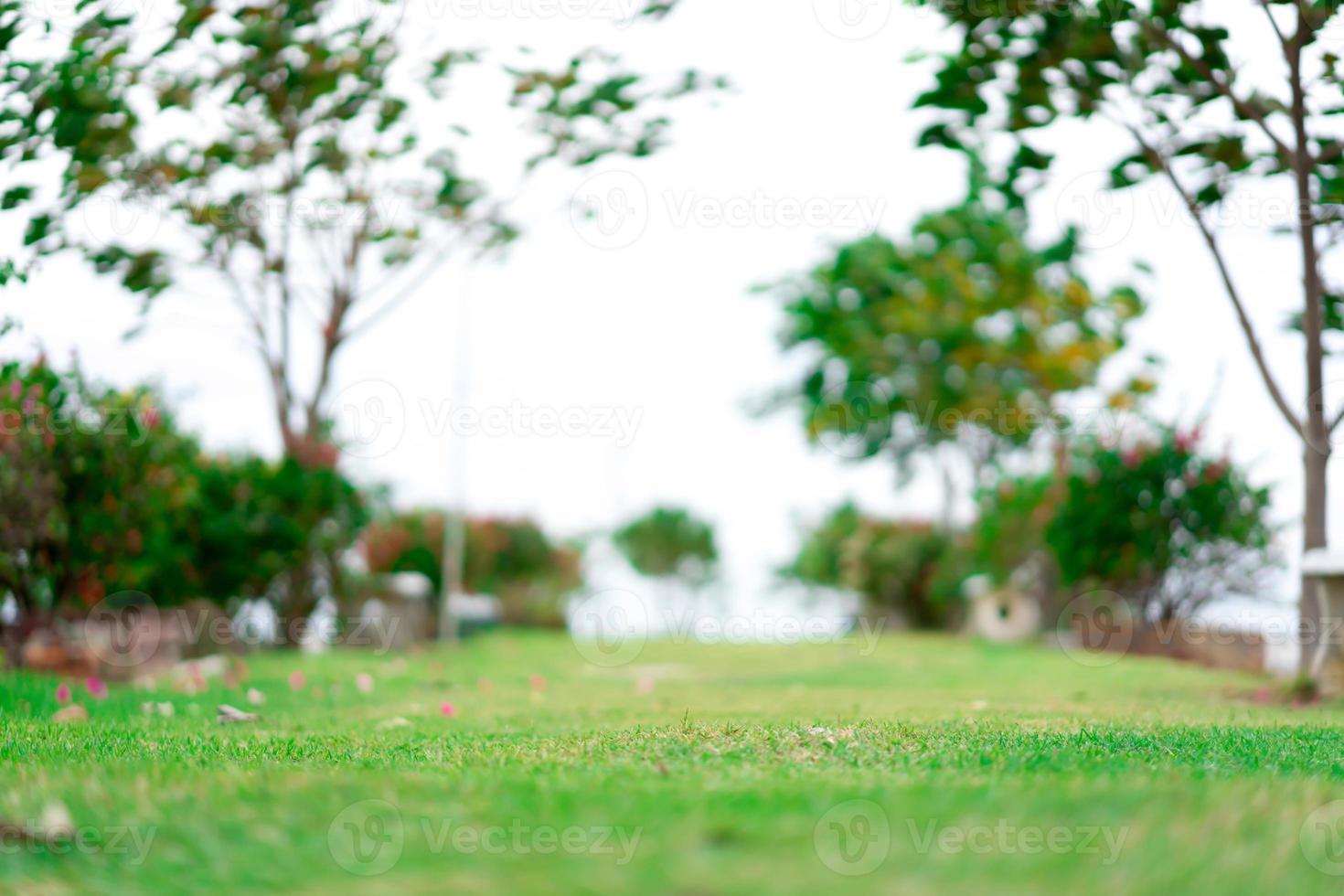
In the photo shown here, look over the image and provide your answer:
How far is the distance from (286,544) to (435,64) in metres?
5.72

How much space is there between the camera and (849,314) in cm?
2648

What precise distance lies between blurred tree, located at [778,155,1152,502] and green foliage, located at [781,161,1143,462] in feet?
0.08

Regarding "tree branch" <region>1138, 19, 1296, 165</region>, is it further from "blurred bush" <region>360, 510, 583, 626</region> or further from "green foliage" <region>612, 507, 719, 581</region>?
"green foliage" <region>612, 507, 719, 581</region>

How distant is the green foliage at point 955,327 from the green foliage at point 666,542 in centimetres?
1849

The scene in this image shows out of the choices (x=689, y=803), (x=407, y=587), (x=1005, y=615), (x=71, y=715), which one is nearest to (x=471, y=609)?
(x=407, y=587)

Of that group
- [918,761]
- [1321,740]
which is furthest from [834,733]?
[1321,740]

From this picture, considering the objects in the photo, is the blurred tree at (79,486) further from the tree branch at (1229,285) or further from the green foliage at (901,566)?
the green foliage at (901,566)

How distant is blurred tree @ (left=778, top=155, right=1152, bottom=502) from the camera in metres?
23.6

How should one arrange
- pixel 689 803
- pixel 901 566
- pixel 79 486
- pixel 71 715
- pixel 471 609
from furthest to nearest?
pixel 901 566, pixel 471 609, pixel 79 486, pixel 71 715, pixel 689 803

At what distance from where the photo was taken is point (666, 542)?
152 ft

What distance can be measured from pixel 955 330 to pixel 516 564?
39.8 feet

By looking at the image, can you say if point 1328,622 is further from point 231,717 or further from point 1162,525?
point 231,717

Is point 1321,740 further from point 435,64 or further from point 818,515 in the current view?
point 818,515

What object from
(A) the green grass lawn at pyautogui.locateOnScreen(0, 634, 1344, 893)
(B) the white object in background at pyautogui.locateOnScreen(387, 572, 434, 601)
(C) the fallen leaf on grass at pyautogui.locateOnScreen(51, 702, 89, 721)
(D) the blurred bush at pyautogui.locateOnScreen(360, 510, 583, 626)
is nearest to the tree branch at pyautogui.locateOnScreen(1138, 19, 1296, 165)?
(A) the green grass lawn at pyautogui.locateOnScreen(0, 634, 1344, 893)
